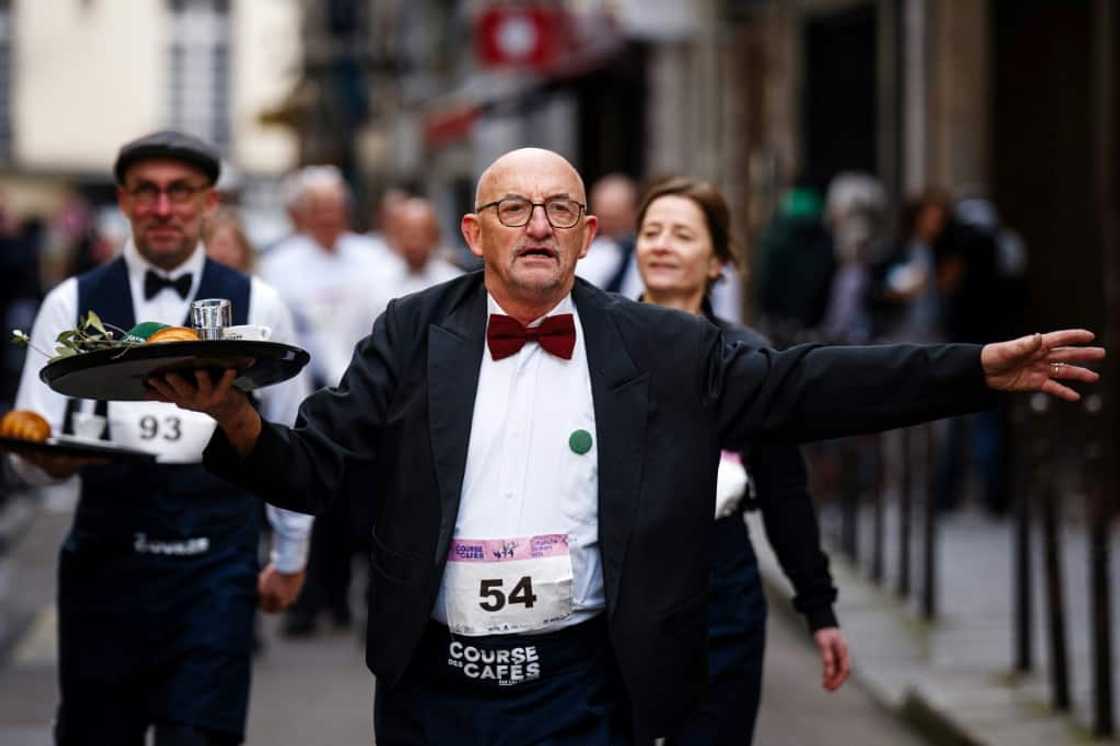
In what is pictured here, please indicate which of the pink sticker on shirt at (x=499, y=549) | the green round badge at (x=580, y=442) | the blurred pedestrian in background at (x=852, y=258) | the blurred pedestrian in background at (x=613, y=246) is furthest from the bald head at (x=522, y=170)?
the blurred pedestrian in background at (x=852, y=258)

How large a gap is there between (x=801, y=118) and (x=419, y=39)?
2549 cm

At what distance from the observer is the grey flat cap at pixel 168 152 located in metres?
5.69

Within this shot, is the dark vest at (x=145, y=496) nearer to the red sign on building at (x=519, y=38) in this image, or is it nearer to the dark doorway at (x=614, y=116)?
the dark doorway at (x=614, y=116)

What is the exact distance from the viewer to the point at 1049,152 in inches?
610

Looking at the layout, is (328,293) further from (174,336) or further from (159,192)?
(174,336)

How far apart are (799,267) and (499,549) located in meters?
10.5

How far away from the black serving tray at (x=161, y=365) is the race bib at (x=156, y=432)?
1.40 meters

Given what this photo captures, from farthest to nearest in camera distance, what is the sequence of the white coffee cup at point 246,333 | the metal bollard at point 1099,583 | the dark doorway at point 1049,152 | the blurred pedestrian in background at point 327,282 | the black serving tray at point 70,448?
the dark doorway at point 1049,152 < the blurred pedestrian in background at point 327,282 < the metal bollard at point 1099,583 < the black serving tray at point 70,448 < the white coffee cup at point 246,333

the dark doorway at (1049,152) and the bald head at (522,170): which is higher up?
the dark doorway at (1049,152)

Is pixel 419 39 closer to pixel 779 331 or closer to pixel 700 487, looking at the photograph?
pixel 779 331

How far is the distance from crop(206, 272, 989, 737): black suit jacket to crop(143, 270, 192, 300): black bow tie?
144 cm

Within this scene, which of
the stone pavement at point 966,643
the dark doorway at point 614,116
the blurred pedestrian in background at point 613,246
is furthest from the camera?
the dark doorway at point 614,116

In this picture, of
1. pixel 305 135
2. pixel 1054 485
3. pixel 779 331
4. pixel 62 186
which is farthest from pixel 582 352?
pixel 62 186

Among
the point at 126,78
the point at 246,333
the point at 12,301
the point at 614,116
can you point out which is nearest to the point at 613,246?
the point at 246,333
